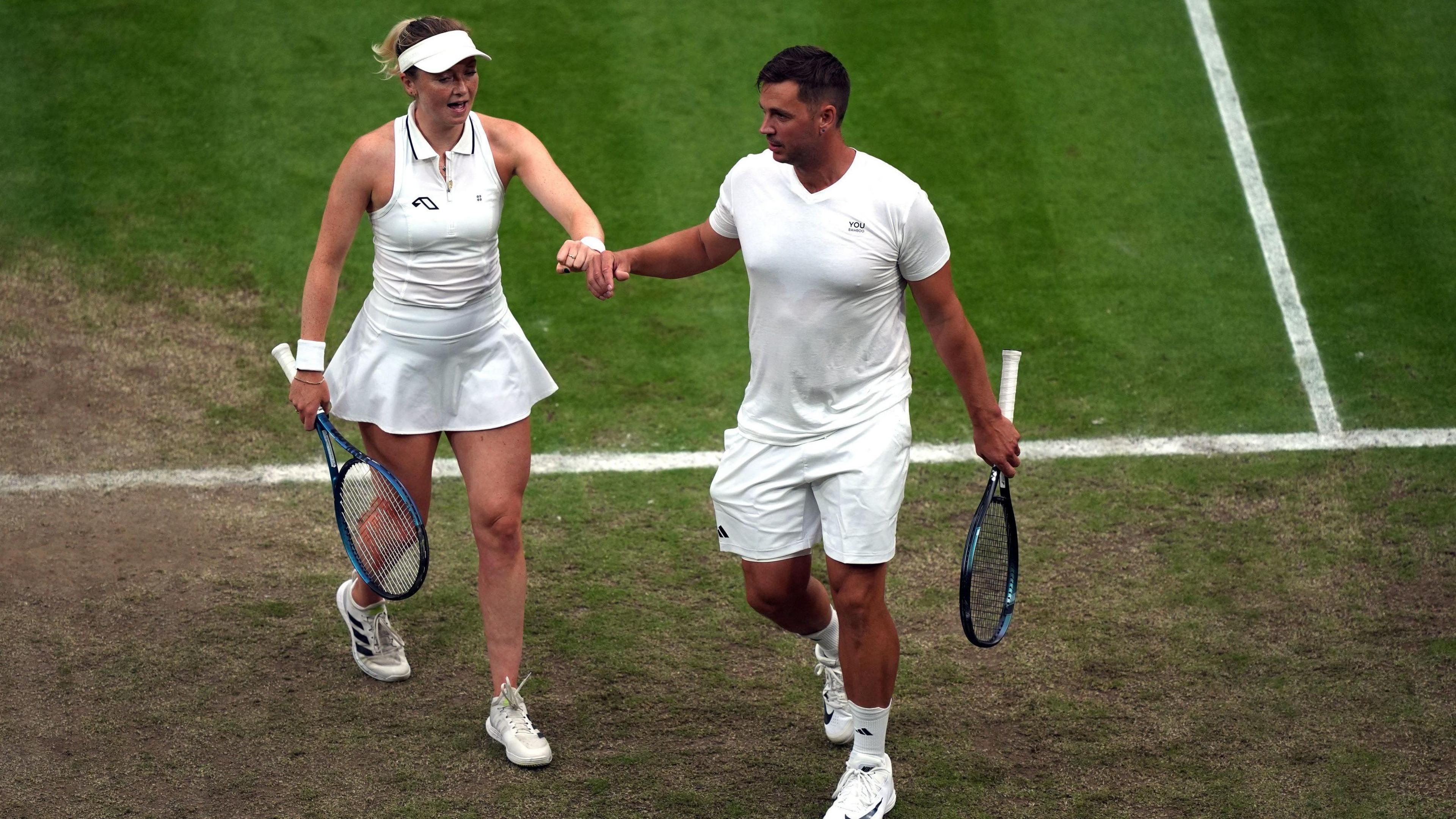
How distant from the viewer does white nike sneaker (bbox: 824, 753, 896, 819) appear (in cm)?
509

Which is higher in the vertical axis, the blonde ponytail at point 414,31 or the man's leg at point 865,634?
the blonde ponytail at point 414,31

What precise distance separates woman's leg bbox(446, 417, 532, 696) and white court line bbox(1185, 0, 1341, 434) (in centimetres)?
436

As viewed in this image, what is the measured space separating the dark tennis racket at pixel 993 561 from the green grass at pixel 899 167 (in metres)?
2.36

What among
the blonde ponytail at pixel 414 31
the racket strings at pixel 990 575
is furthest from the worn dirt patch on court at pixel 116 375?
the racket strings at pixel 990 575

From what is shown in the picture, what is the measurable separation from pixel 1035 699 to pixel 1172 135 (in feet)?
15.9

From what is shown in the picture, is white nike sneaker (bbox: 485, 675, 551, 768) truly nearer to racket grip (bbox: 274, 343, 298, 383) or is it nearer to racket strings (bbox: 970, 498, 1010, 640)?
racket grip (bbox: 274, 343, 298, 383)

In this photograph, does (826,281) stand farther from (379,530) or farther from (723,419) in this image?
(723,419)

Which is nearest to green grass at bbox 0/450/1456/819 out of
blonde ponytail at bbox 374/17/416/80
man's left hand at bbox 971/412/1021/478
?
man's left hand at bbox 971/412/1021/478

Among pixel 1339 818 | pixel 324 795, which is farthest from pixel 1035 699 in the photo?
pixel 324 795

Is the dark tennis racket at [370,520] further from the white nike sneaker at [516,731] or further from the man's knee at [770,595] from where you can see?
the man's knee at [770,595]

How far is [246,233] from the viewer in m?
8.85

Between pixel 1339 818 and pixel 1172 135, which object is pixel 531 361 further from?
pixel 1172 135

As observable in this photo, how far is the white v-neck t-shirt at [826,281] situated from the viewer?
4.79 m

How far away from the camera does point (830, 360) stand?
4957 mm
